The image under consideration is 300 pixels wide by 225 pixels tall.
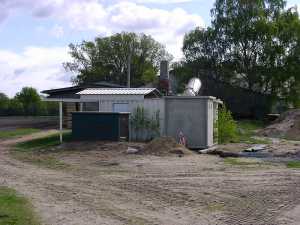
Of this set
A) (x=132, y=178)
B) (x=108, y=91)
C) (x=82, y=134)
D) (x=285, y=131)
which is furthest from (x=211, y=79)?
(x=132, y=178)

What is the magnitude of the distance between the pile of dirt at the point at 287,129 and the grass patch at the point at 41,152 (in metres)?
15.4

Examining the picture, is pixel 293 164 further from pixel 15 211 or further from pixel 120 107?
pixel 15 211

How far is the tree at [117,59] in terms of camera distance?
255ft

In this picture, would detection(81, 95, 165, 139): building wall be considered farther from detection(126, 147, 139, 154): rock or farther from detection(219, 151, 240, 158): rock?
detection(219, 151, 240, 158): rock

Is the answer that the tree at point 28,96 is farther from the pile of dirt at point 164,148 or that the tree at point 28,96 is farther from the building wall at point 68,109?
the pile of dirt at point 164,148

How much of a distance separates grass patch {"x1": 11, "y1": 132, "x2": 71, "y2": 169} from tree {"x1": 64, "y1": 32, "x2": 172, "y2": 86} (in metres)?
45.2

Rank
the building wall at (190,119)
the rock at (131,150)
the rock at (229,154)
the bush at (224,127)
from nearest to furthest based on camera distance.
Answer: the rock at (229,154), the rock at (131,150), the building wall at (190,119), the bush at (224,127)

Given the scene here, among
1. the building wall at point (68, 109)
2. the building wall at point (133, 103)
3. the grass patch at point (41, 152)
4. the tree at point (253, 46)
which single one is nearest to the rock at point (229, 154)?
the building wall at point (133, 103)

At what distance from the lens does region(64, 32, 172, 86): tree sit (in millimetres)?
77688

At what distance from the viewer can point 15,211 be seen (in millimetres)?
11039

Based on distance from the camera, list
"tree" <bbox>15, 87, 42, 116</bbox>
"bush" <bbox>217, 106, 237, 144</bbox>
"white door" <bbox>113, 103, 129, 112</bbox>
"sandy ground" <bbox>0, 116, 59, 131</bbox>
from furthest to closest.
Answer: "tree" <bbox>15, 87, 42, 116</bbox> < "sandy ground" <bbox>0, 116, 59, 131</bbox> < "bush" <bbox>217, 106, 237, 144</bbox> < "white door" <bbox>113, 103, 129, 112</bbox>

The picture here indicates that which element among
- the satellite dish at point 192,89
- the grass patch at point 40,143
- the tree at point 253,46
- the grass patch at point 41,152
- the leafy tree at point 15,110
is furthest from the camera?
the leafy tree at point 15,110

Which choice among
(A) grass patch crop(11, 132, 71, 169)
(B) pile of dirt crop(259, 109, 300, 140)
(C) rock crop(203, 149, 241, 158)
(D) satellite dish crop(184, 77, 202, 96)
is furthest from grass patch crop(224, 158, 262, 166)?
(B) pile of dirt crop(259, 109, 300, 140)

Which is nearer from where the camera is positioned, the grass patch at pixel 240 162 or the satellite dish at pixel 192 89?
the grass patch at pixel 240 162
